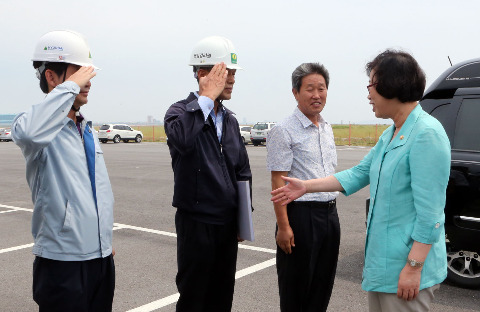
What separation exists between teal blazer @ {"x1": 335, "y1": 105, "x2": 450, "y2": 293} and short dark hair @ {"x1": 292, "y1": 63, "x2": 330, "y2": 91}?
94cm

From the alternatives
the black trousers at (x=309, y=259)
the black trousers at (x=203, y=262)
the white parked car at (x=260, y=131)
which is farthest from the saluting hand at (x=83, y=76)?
the white parked car at (x=260, y=131)

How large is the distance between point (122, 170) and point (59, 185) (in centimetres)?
1371

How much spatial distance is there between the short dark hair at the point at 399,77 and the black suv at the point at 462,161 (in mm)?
2377

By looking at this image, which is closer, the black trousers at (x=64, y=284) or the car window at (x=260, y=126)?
the black trousers at (x=64, y=284)

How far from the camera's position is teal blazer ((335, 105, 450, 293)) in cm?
202

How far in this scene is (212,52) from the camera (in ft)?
9.09

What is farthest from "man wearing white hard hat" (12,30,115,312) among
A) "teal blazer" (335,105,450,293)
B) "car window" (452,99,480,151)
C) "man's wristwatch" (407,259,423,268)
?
"car window" (452,99,480,151)

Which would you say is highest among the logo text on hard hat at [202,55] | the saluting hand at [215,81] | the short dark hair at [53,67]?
the logo text on hard hat at [202,55]

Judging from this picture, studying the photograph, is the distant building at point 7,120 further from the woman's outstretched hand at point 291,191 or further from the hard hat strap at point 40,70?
the woman's outstretched hand at point 291,191

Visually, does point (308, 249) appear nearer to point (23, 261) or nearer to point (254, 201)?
point (23, 261)

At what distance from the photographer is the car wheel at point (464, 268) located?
4.45 meters

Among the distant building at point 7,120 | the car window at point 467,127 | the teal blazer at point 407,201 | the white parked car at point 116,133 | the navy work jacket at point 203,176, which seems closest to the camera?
the teal blazer at point 407,201

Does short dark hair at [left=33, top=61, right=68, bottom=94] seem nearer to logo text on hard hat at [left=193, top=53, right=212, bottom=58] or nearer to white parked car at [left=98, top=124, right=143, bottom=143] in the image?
logo text on hard hat at [left=193, top=53, right=212, bottom=58]

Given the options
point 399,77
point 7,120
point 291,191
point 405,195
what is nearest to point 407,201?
point 405,195
